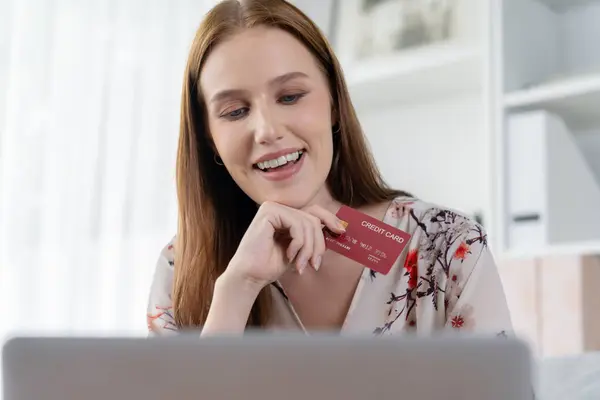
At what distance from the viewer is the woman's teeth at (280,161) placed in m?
1.15

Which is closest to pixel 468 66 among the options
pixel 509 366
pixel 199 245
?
pixel 199 245

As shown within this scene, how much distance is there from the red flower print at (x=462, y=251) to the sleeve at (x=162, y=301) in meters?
0.46

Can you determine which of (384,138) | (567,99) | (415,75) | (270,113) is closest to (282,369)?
(270,113)

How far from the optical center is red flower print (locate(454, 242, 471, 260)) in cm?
114

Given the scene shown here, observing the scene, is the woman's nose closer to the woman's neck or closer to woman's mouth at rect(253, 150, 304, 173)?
woman's mouth at rect(253, 150, 304, 173)

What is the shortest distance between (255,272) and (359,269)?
0.71 ft

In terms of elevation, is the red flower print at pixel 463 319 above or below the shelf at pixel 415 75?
below

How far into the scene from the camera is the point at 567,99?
2.04 metres

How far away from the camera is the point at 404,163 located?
8.52 feet

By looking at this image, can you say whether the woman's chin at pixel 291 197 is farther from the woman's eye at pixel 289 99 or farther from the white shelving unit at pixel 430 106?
the white shelving unit at pixel 430 106

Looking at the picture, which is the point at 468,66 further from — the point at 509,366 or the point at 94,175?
the point at 509,366

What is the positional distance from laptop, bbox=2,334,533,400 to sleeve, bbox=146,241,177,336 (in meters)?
0.84

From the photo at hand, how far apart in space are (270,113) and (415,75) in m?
1.31

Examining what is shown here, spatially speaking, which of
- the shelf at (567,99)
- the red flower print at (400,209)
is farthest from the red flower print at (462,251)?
the shelf at (567,99)
